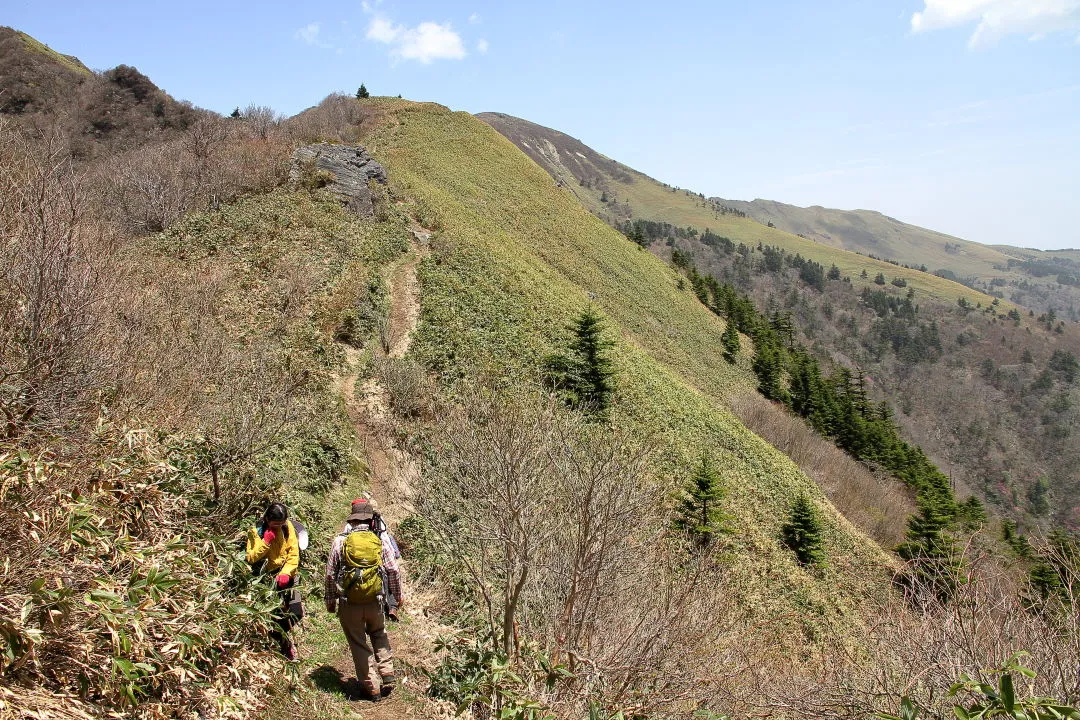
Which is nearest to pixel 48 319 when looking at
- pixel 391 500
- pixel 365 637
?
pixel 365 637

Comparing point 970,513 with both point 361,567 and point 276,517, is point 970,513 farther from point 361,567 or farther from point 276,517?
point 276,517

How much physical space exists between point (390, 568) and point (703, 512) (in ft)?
46.7

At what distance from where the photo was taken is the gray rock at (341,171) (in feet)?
83.3

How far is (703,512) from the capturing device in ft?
58.7

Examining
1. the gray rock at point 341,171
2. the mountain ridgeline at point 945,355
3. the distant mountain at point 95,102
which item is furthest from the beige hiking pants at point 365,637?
the mountain ridgeline at point 945,355

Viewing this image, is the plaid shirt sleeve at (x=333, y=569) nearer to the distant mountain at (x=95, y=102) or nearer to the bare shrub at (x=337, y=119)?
→ the bare shrub at (x=337, y=119)

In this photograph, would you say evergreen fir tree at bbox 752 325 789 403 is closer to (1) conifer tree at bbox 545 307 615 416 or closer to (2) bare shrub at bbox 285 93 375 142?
(1) conifer tree at bbox 545 307 615 416

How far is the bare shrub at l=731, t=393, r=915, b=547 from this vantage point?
105 feet

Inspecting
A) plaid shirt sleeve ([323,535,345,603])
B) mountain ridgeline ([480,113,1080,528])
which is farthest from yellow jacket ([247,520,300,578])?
mountain ridgeline ([480,113,1080,528])

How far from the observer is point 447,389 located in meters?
17.5

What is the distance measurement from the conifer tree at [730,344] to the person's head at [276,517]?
43.0 metres

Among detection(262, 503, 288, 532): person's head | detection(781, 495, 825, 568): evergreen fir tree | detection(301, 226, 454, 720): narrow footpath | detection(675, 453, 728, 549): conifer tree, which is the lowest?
detection(781, 495, 825, 568): evergreen fir tree

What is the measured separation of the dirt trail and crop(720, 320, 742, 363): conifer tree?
2793cm

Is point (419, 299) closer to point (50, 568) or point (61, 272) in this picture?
point (61, 272)
